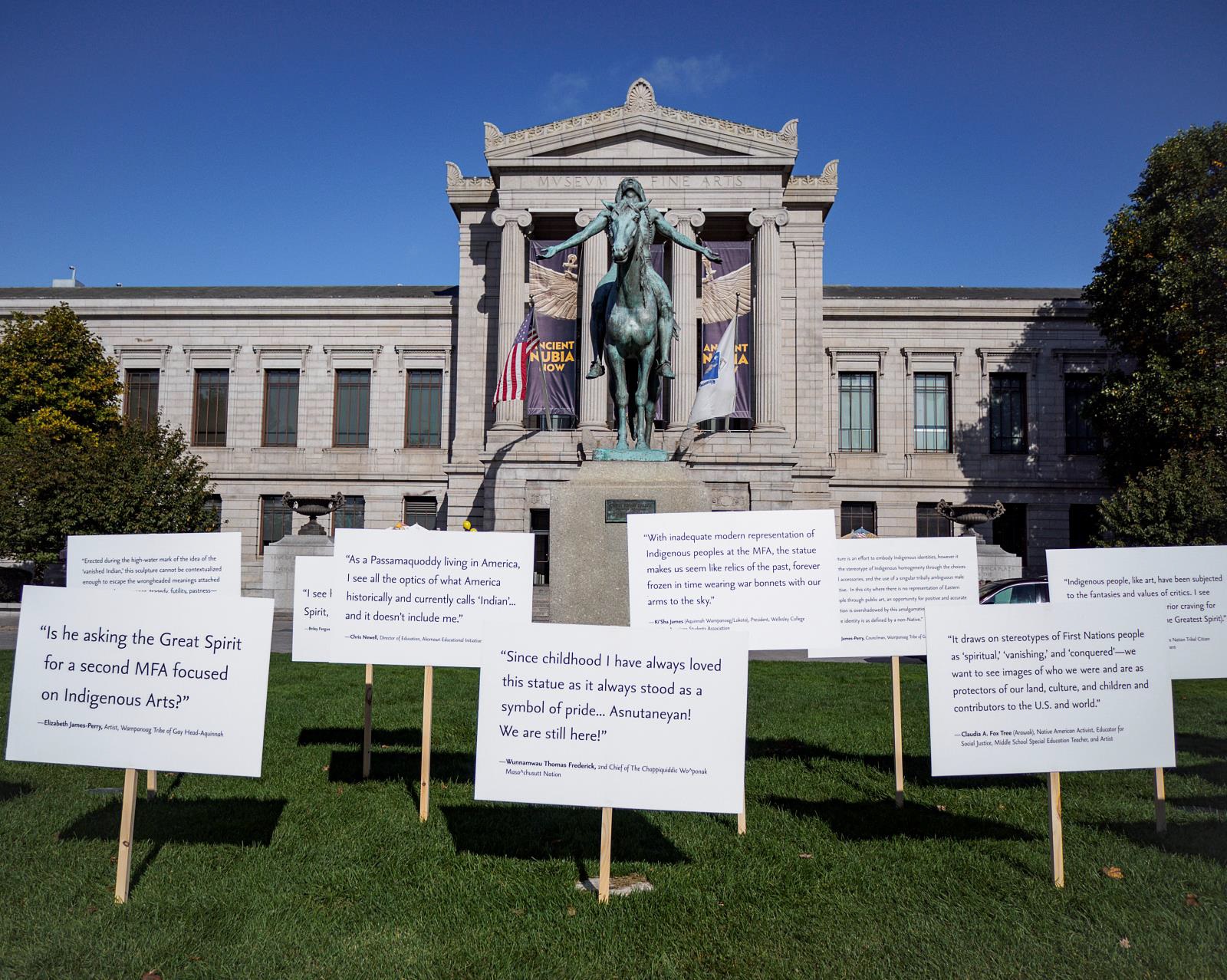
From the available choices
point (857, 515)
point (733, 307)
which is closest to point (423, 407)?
point (733, 307)

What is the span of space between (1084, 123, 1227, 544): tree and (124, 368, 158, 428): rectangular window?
41890 millimetres

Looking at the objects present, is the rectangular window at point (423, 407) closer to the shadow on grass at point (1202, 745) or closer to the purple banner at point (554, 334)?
the purple banner at point (554, 334)

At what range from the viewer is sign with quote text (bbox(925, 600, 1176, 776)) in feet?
16.4

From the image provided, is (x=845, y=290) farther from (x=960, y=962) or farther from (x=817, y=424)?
(x=960, y=962)

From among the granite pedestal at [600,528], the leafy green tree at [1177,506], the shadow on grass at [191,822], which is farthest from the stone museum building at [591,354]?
the shadow on grass at [191,822]

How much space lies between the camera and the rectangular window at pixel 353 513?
132 feet

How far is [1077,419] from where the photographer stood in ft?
133

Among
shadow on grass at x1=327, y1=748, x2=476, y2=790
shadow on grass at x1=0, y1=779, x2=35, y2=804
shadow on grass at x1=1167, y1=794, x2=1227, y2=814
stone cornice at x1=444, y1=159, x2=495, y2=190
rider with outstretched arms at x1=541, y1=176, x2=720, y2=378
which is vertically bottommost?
shadow on grass at x1=327, y1=748, x2=476, y2=790

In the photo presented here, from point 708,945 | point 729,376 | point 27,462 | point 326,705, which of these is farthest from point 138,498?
point 708,945

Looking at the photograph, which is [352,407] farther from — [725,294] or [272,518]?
[725,294]

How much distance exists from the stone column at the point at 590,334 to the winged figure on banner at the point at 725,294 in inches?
170

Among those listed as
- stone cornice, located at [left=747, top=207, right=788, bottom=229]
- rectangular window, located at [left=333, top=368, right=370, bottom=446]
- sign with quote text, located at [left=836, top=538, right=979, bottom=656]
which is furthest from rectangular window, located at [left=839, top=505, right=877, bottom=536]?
sign with quote text, located at [left=836, top=538, right=979, bottom=656]

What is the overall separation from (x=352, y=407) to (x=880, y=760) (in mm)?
37614

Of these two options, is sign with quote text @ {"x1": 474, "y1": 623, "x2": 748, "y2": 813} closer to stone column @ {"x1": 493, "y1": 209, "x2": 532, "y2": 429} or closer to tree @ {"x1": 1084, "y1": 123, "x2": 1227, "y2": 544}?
A: tree @ {"x1": 1084, "y1": 123, "x2": 1227, "y2": 544}
